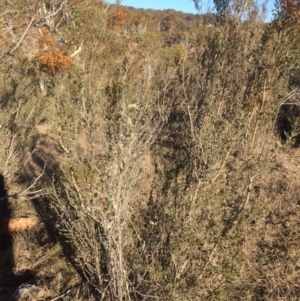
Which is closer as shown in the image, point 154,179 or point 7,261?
point 154,179

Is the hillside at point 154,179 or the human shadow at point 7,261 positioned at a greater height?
the hillside at point 154,179

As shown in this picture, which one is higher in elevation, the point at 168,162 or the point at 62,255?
the point at 168,162

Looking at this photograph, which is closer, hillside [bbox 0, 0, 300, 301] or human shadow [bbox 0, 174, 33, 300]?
hillside [bbox 0, 0, 300, 301]

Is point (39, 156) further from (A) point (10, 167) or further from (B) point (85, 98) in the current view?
(B) point (85, 98)

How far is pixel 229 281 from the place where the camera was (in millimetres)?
2674

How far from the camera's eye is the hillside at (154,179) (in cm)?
276

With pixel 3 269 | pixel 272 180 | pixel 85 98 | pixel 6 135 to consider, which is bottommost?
pixel 3 269

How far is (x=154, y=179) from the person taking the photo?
3.81 m

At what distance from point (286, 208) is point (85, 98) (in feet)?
14.5

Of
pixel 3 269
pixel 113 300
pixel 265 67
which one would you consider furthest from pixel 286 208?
pixel 3 269

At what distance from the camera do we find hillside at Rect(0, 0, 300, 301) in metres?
2.76

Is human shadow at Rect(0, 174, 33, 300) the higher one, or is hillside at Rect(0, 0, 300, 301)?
hillside at Rect(0, 0, 300, 301)

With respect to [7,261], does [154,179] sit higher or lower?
higher

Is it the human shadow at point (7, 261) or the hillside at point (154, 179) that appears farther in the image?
the human shadow at point (7, 261)
